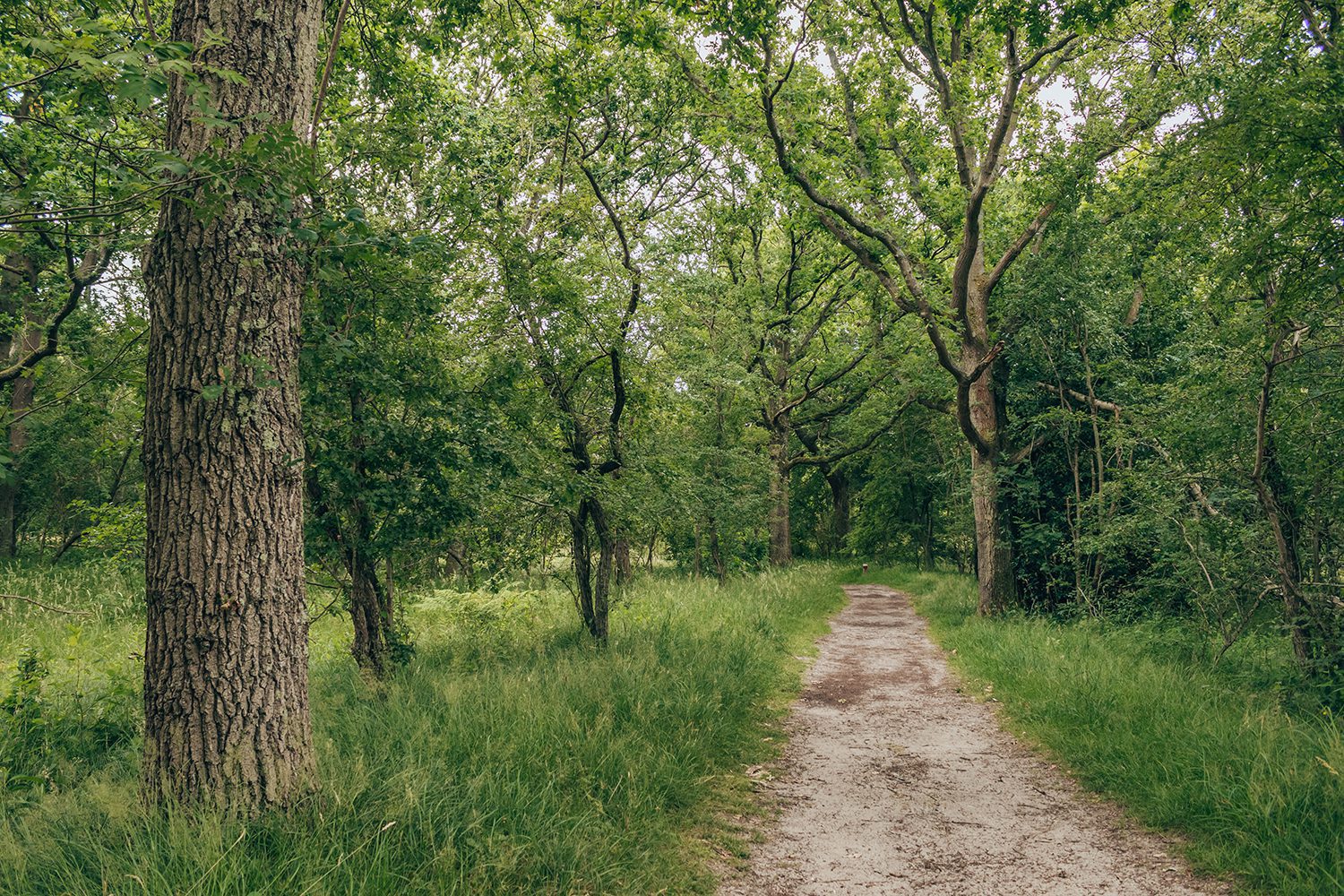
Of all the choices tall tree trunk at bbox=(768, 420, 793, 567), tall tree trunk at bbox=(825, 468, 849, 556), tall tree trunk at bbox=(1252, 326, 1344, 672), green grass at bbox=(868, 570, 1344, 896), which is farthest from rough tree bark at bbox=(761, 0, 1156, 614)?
tall tree trunk at bbox=(825, 468, 849, 556)

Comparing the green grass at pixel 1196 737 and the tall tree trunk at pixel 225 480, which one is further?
the green grass at pixel 1196 737

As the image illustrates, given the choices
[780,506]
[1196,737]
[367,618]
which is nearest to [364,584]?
[367,618]

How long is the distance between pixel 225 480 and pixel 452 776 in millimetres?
1999

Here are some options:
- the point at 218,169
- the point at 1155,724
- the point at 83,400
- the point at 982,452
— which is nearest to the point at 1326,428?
the point at 1155,724

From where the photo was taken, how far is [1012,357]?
13148mm

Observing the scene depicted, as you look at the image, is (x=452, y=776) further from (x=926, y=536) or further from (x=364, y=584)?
(x=926, y=536)

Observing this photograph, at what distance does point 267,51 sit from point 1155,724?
7437 mm

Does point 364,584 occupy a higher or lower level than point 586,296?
lower

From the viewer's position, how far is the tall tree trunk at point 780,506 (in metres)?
20.2

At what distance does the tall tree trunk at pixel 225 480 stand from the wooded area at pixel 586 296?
0.02 m

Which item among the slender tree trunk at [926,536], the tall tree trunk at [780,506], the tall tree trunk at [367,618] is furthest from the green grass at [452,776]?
the slender tree trunk at [926,536]

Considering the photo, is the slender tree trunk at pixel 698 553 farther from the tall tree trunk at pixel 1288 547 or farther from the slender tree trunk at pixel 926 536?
the slender tree trunk at pixel 926 536

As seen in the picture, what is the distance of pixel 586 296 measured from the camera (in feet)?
26.2

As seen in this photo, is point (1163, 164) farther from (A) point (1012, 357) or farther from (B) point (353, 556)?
(B) point (353, 556)
